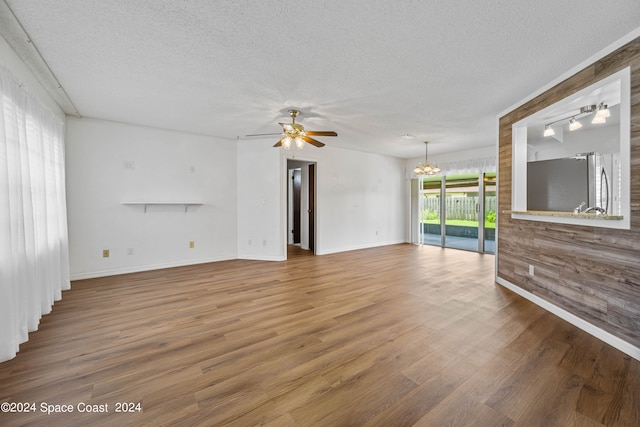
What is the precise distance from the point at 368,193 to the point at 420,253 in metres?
2.04

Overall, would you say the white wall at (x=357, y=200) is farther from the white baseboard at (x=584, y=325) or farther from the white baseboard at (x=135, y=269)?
the white baseboard at (x=584, y=325)

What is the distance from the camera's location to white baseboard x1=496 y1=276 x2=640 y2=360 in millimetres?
2053

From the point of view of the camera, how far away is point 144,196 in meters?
4.50

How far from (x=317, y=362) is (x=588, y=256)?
2712 millimetres

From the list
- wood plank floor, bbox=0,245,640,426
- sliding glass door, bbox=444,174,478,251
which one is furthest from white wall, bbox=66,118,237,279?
sliding glass door, bbox=444,174,478,251

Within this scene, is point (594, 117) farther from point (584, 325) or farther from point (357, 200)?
point (357, 200)

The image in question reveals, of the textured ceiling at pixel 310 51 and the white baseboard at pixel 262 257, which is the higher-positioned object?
the textured ceiling at pixel 310 51

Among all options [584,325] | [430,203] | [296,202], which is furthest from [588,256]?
[296,202]

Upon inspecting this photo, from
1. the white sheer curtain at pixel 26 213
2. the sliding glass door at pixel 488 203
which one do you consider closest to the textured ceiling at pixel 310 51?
the white sheer curtain at pixel 26 213

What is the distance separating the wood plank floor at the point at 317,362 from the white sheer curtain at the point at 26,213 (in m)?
0.25

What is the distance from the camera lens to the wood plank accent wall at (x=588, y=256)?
6.70ft

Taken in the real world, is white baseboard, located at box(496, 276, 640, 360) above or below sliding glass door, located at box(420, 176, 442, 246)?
below

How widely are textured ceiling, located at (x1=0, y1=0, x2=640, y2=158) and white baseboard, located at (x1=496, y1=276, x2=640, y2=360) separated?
2.46 m

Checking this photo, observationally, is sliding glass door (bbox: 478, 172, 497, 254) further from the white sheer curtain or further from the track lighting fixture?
the white sheer curtain
